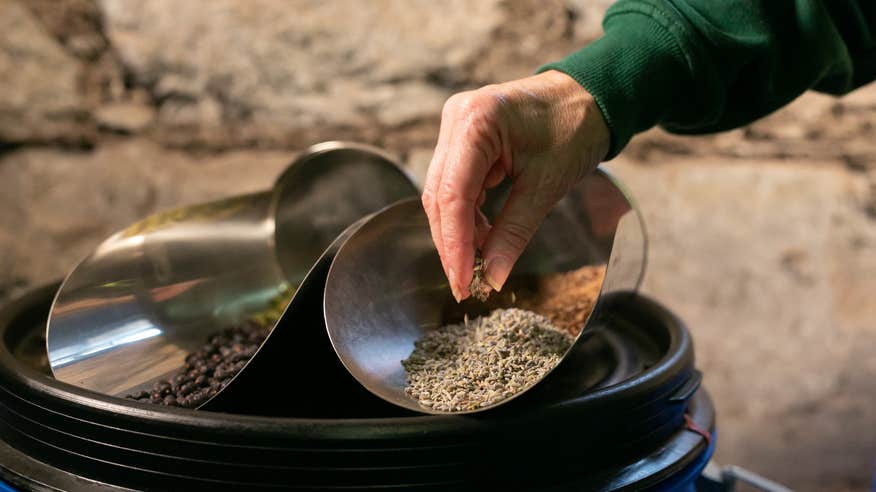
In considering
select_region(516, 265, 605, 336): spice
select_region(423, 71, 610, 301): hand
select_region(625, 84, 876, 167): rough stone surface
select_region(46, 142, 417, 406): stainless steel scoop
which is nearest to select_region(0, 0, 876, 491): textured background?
select_region(625, 84, 876, 167): rough stone surface

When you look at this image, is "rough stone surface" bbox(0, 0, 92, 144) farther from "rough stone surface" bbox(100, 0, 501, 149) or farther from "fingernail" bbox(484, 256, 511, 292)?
"fingernail" bbox(484, 256, 511, 292)

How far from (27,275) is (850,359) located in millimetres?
1636

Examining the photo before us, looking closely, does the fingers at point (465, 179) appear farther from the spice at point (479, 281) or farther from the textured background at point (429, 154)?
the textured background at point (429, 154)

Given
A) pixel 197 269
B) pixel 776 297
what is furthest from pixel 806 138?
pixel 197 269

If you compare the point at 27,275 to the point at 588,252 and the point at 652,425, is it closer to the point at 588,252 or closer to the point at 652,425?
the point at 588,252

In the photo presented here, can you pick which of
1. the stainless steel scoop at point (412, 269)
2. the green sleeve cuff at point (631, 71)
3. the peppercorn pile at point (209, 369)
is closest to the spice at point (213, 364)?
the peppercorn pile at point (209, 369)

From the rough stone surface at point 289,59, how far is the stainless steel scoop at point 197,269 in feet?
1.72

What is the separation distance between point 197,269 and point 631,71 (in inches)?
23.3

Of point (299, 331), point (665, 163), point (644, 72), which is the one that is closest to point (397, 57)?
point (665, 163)

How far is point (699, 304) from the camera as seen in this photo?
152cm

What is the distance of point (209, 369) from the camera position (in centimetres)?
82

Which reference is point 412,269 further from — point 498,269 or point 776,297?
point 776,297

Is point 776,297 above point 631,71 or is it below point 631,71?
below

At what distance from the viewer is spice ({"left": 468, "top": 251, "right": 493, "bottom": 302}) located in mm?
736
